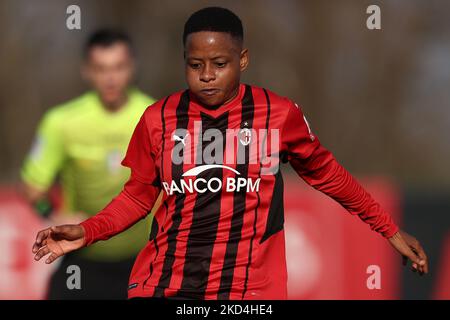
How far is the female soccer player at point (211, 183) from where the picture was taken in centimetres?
367

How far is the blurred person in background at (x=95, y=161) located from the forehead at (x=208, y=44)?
284cm

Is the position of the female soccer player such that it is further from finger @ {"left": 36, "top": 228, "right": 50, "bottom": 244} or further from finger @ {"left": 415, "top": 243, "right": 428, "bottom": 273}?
finger @ {"left": 415, "top": 243, "right": 428, "bottom": 273}

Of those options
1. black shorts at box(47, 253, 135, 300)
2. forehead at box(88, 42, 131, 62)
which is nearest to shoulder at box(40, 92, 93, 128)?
forehead at box(88, 42, 131, 62)

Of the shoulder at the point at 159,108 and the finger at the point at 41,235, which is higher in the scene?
the shoulder at the point at 159,108

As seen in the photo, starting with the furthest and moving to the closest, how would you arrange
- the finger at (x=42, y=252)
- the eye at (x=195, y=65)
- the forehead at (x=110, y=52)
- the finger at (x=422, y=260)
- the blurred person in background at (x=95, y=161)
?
the forehead at (x=110, y=52) → the blurred person in background at (x=95, y=161) → the finger at (x=422, y=260) → the eye at (x=195, y=65) → the finger at (x=42, y=252)

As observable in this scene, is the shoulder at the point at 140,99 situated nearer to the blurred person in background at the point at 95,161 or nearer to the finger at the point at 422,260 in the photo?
the blurred person in background at the point at 95,161

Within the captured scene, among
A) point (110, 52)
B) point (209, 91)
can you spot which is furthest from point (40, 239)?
point (110, 52)

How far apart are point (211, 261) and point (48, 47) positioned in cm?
397

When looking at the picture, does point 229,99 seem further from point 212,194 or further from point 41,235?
point 41,235

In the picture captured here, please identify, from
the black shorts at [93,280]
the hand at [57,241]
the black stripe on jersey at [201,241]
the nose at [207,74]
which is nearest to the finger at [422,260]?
the black stripe on jersey at [201,241]

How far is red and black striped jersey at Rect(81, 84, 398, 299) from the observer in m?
3.67

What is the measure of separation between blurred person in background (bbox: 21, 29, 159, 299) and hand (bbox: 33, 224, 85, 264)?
2753 mm

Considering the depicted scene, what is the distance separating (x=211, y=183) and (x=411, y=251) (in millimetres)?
898

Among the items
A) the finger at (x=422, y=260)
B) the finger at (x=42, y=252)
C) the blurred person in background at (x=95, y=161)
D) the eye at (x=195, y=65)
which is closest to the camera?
the finger at (x=42, y=252)
